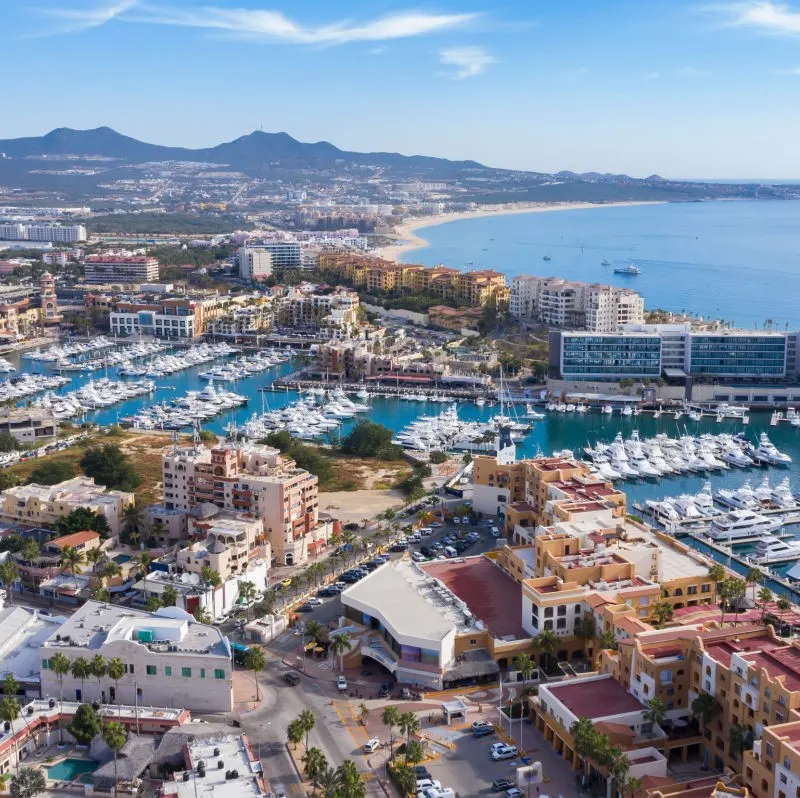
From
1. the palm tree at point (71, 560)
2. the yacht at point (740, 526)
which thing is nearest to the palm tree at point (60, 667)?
the palm tree at point (71, 560)

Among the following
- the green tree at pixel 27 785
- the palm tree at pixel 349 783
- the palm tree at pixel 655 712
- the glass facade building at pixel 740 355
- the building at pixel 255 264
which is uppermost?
the building at pixel 255 264

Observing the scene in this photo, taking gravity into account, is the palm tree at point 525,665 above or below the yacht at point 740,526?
above

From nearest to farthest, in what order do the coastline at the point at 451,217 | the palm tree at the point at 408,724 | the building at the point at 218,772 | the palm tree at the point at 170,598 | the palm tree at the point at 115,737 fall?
1. the building at the point at 218,772
2. the palm tree at the point at 115,737
3. the palm tree at the point at 408,724
4. the palm tree at the point at 170,598
5. the coastline at the point at 451,217

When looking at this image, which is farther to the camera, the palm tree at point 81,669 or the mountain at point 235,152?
the mountain at point 235,152

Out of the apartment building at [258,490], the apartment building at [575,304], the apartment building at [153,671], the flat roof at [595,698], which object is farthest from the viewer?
the apartment building at [575,304]

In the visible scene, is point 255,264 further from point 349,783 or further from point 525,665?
point 349,783

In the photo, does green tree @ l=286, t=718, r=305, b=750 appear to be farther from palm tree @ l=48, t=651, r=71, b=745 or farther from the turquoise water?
the turquoise water

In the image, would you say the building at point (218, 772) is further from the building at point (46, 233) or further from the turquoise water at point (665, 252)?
the building at point (46, 233)
